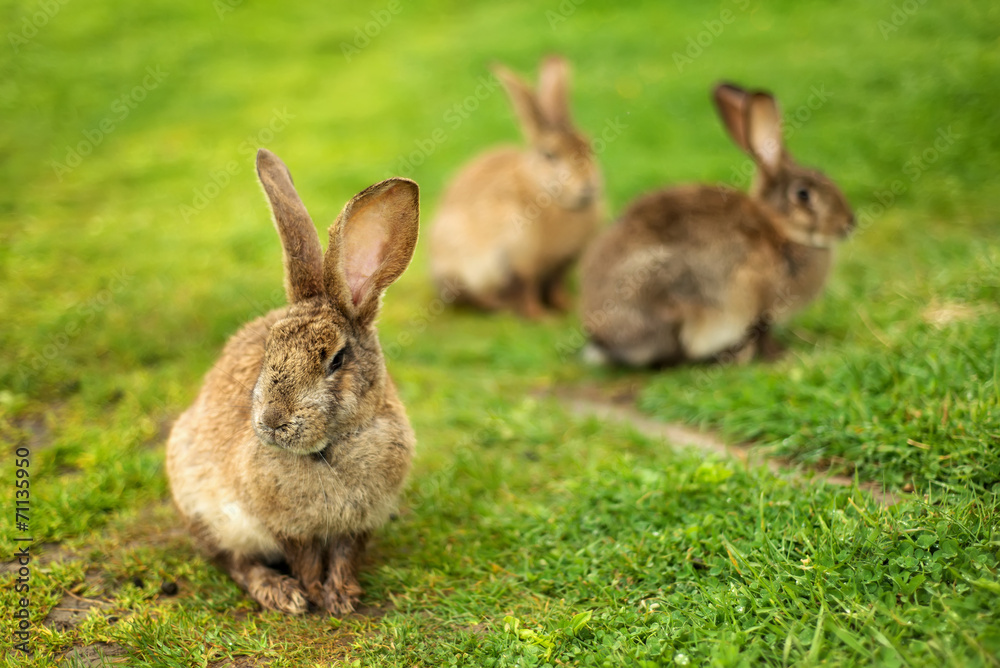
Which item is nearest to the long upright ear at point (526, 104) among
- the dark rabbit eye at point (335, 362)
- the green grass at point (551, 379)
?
the green grass at point (551, 379)

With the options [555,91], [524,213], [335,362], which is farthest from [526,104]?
[335,362]

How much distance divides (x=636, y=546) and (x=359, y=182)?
6455 mm

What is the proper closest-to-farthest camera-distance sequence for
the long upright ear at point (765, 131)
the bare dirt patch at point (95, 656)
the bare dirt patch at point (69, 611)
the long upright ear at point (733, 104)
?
the bare dirt patch at point (95, 656)
the bare dirt patch at point (69, 611)
the long upright ear at point (765, 131)
the long upright ear at point (733, 104)

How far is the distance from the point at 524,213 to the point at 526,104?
100cm

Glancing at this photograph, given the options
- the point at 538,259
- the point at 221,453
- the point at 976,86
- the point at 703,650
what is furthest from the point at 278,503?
the point at 976,86

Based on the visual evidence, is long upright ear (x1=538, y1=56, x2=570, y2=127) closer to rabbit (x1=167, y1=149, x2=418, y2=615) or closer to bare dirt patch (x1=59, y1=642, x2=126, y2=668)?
rabbit (x1=167, y1=149, x2=418, y2=615)

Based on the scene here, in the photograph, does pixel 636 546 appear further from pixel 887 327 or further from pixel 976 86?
pixel 976 86

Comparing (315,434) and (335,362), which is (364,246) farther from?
(315,434)

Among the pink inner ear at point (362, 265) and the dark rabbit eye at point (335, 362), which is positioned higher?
the pink inner ear at point (362, 265)

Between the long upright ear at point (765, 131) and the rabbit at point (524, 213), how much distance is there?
204 cm

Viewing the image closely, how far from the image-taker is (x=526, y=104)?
7711 mm

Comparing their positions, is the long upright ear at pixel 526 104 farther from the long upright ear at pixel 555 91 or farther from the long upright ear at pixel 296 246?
the long upright ear at pixel 296 246

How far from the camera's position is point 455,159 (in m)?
10.0

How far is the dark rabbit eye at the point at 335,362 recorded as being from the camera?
3.14 meters
